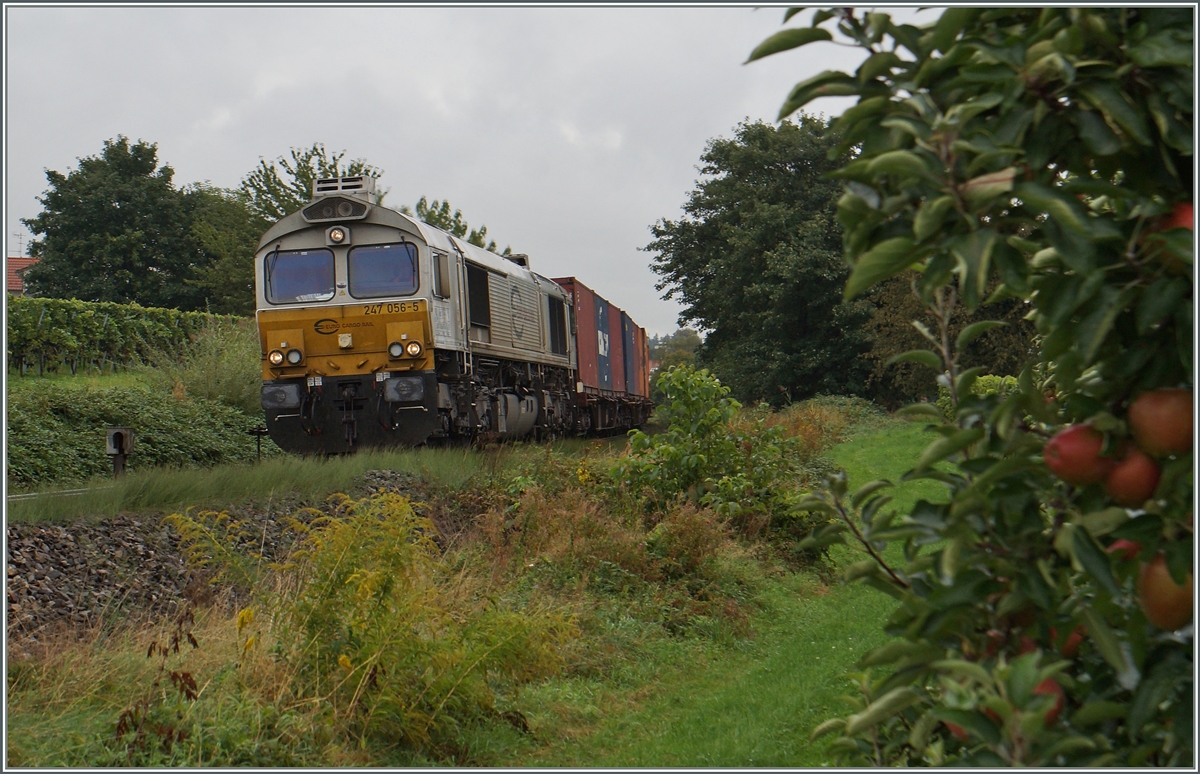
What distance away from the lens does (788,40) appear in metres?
1.83

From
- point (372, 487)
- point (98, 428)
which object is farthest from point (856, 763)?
point (98, 428)

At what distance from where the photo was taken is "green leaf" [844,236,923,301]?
1653 mm

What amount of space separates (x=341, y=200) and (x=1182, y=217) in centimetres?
1444

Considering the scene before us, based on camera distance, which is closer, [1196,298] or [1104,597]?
[1196,298]

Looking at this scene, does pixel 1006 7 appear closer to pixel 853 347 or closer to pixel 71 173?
pixel 853 347

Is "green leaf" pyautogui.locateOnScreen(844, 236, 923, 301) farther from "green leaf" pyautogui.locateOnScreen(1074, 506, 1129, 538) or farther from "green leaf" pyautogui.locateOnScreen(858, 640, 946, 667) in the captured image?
"green leaf" pyautogui.locateOnScreen(858, 640, 946, 667)

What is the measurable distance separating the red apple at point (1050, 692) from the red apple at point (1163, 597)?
0.19 meters

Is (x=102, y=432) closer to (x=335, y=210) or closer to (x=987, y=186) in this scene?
(x=335, y=210)

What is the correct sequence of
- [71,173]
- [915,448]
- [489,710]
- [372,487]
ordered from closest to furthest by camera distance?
[489,710] < [372,487] < [915,448] < [71,173]

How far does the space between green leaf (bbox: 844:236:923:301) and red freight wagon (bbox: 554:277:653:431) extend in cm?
2126

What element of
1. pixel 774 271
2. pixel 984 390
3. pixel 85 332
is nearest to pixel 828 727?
pixel 984 390

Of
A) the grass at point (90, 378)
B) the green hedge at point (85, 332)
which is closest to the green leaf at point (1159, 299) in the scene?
the grass at point (90, 378)

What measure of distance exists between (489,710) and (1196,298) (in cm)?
413

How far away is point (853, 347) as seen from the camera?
125ft
